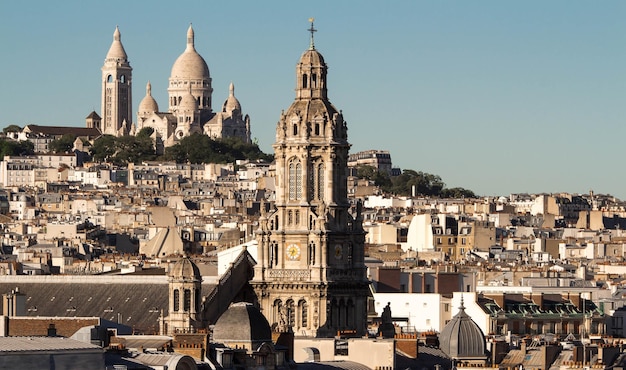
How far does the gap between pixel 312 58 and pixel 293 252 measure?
5.87m

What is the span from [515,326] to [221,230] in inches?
2757

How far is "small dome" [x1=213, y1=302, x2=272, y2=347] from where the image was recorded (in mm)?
58312

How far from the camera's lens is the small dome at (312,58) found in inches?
3356

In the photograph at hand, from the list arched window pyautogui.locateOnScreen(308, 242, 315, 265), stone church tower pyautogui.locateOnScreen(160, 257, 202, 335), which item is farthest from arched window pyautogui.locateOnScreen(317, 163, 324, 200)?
stone church tower pyautogui.locateOnScreen(160, 257, 202, 335)

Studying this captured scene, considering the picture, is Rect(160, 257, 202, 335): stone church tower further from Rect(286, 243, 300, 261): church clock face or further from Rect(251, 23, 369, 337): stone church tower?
Rect(286, 243, 300, 261): church clock face

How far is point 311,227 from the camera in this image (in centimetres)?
8275

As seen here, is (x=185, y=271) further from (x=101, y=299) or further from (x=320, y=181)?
(x=320, y=181)

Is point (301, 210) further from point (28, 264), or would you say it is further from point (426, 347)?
point (28, 264)

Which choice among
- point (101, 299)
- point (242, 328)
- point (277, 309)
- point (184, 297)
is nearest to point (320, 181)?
point (277, 309)

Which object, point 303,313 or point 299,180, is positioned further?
point 299,180

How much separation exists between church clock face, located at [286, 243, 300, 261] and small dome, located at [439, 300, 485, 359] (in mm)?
13085

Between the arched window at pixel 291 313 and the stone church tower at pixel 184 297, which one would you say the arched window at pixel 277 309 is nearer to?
the arched window at pixel 291 313

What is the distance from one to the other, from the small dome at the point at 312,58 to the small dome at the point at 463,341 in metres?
16.5

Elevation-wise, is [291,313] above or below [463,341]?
above
